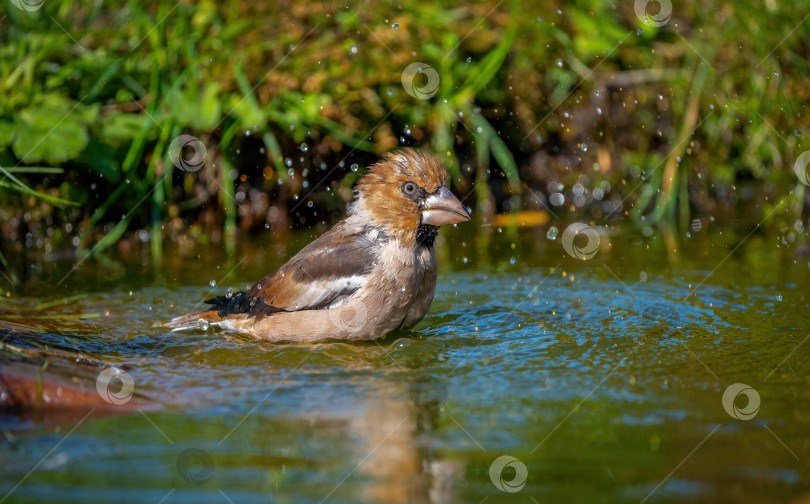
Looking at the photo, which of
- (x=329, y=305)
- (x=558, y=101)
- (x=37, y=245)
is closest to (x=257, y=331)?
(x=329, y=305)

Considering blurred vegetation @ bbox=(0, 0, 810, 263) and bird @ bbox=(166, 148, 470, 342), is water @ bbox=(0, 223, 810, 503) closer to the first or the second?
bird @ bbox=(166, 148, 470, 342)

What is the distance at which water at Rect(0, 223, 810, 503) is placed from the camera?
315 centimetres

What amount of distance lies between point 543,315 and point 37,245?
409 centimetres

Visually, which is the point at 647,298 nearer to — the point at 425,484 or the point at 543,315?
the point at 543,315

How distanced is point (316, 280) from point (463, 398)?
1.50 metres

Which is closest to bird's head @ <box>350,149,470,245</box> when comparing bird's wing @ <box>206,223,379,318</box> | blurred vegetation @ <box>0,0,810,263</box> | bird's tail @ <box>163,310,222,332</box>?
bird's wing @ <box>206,223,379,318</box>

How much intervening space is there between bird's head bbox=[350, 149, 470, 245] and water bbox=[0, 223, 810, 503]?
0.62 meters

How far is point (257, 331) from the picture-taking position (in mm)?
5340

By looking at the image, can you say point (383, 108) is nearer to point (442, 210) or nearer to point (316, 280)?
point (442, 210)

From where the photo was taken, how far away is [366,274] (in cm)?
514

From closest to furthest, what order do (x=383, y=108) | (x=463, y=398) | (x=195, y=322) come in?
(x=463, y=398), (x=195, y=322), (x=383, y=108)

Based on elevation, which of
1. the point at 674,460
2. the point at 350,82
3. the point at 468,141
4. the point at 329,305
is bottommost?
the point at 674,460

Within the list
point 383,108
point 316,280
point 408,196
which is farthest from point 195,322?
point 383,108

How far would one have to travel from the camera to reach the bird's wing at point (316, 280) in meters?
5.20
